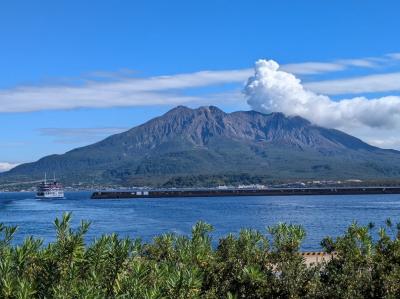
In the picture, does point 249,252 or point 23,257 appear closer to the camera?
point 23,257

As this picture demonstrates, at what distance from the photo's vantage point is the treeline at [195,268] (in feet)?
55.2

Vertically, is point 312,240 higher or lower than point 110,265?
lower

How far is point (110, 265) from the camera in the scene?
19.6 meters

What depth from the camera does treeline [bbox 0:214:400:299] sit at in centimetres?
1681

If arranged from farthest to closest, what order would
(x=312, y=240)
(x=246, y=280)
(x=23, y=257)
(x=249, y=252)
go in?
(x=312, y=240) → (x=249, y=252) → (x=246, y=280) → (x=23, y=257)

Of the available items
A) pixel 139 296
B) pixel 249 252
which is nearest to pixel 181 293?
pixel 139 296

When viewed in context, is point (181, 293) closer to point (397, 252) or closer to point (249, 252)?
point (249, 252)

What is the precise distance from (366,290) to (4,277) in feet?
40.4

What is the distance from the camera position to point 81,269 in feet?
64.8

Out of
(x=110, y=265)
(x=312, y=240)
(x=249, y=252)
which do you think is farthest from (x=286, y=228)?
(x=312, y=240)

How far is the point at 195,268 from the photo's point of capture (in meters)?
18.0

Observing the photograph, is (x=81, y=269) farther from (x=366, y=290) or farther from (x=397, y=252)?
(x=397, y=252)

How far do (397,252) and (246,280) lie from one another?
651 centimetres

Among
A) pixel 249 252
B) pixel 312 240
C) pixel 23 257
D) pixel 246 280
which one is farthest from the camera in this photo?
pixel 312 240
